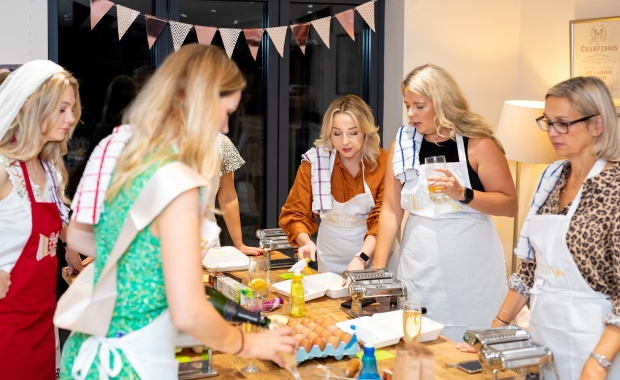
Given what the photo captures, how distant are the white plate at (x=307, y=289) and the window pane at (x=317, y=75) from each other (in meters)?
2.20

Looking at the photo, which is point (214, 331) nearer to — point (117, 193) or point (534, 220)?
point (117, 193)

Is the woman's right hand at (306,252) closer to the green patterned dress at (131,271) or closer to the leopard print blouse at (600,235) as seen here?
the leopard print blouse at (600,235)

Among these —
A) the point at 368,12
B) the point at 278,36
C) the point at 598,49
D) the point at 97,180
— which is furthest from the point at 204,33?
the point at 97,180

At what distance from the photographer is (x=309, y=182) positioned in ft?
11.9

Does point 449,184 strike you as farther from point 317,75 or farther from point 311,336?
point 317,75

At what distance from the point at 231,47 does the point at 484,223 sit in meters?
2.32

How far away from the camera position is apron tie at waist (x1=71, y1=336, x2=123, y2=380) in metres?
1.60

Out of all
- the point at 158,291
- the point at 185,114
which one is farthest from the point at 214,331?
the point at 185,114

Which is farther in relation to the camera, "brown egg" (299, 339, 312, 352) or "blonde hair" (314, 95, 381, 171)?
"blonde hair" (314, 95, 381, 171)

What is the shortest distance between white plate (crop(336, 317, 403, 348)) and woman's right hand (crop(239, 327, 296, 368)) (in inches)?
23.5

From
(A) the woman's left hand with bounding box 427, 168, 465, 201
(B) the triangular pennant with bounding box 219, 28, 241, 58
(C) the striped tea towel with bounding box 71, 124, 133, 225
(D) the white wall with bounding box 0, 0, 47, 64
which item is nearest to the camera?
(C) the striped tea towel with bounding box 71, 124, 133, 225

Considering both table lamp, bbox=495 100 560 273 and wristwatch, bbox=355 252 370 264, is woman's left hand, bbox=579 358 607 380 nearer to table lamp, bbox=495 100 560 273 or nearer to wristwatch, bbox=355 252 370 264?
wristwatch, bbox=355 252 370 264

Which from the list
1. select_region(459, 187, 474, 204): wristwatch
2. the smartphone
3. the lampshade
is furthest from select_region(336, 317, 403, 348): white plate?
the lampshade

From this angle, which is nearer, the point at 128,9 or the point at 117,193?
the point at 117,193
